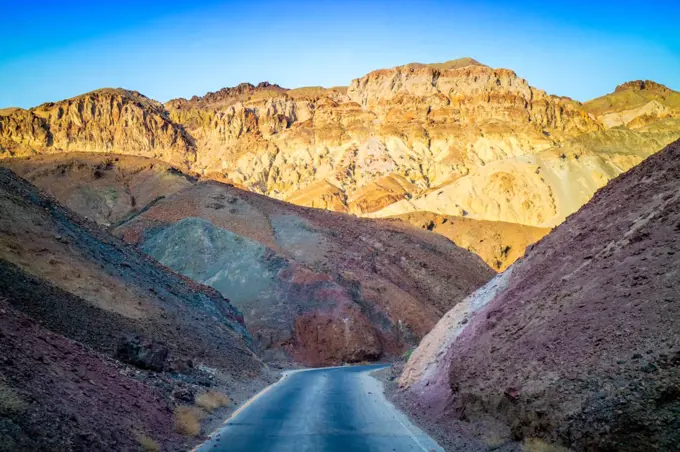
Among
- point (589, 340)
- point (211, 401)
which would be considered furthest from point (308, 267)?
point (589, 340)

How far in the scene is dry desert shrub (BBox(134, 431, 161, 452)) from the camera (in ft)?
32.9

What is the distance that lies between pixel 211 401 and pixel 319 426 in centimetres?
401

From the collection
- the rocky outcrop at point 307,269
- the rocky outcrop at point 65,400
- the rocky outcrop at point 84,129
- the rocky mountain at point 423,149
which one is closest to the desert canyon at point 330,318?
the rocky outcrop at point 65,400

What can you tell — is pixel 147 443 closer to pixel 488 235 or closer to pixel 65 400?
pixel 65 400

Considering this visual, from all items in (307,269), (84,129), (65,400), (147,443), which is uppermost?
(84,129)

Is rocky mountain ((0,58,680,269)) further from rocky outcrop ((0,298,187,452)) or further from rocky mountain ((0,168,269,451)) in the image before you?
rocky outcrop ((0,298,187,452))

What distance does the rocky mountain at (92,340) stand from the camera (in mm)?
9023

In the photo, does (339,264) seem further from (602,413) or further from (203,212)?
(602,413)

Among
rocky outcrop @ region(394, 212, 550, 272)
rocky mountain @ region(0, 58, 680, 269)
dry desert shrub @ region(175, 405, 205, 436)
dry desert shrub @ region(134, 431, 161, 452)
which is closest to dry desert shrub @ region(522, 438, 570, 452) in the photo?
dry desert shrub @ region(134, 431, 161, 452)

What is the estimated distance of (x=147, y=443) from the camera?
1012 cm

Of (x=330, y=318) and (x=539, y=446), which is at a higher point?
(x=539, y=446)

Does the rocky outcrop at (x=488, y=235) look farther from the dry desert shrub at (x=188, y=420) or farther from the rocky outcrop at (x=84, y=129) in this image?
the rocky outcrop at (x=84, y=129)

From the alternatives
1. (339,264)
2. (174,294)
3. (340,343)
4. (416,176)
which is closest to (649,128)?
(416,176)

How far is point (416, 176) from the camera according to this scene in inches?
6245
